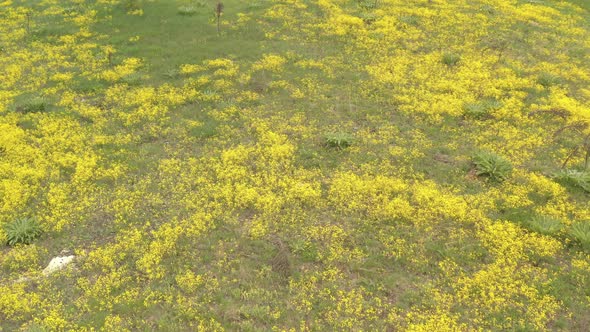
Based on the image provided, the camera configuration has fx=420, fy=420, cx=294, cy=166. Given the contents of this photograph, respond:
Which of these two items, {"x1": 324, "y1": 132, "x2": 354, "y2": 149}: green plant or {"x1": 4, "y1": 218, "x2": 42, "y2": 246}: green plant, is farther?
{"x1": 324, "y1": 132, "x2": 354, "y2": 149}: green plant

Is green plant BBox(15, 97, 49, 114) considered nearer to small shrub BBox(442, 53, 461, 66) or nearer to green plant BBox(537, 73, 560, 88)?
small shrub BBox(442, 53, 461, 66)

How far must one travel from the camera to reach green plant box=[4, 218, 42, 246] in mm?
13500

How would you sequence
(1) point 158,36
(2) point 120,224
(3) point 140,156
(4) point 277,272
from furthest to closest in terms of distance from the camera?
(1) point 158,36 < (3) point 140,156 < (2) point 120,224 < (4) point 277,272

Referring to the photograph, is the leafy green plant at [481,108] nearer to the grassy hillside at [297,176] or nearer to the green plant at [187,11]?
the grassy hillside at [297,176]

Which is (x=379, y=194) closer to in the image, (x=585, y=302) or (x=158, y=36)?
(x=585, y=302)

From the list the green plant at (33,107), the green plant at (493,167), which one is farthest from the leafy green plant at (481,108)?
the green plant at (33,107)

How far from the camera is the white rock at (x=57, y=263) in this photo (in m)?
12.6

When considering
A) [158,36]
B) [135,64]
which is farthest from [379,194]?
[158,36]

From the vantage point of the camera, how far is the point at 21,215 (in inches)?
571

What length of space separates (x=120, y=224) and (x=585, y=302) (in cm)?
1409

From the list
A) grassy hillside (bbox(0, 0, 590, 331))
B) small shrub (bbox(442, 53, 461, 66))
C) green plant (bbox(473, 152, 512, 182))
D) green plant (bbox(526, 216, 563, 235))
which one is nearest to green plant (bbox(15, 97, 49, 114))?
grassy hillside (bbox(0, 0, 590, 331))

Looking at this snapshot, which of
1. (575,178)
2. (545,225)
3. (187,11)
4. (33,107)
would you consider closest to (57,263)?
(33,107)

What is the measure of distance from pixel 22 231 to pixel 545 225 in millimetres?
16904

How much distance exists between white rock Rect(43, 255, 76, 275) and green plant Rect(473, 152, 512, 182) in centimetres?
1447
